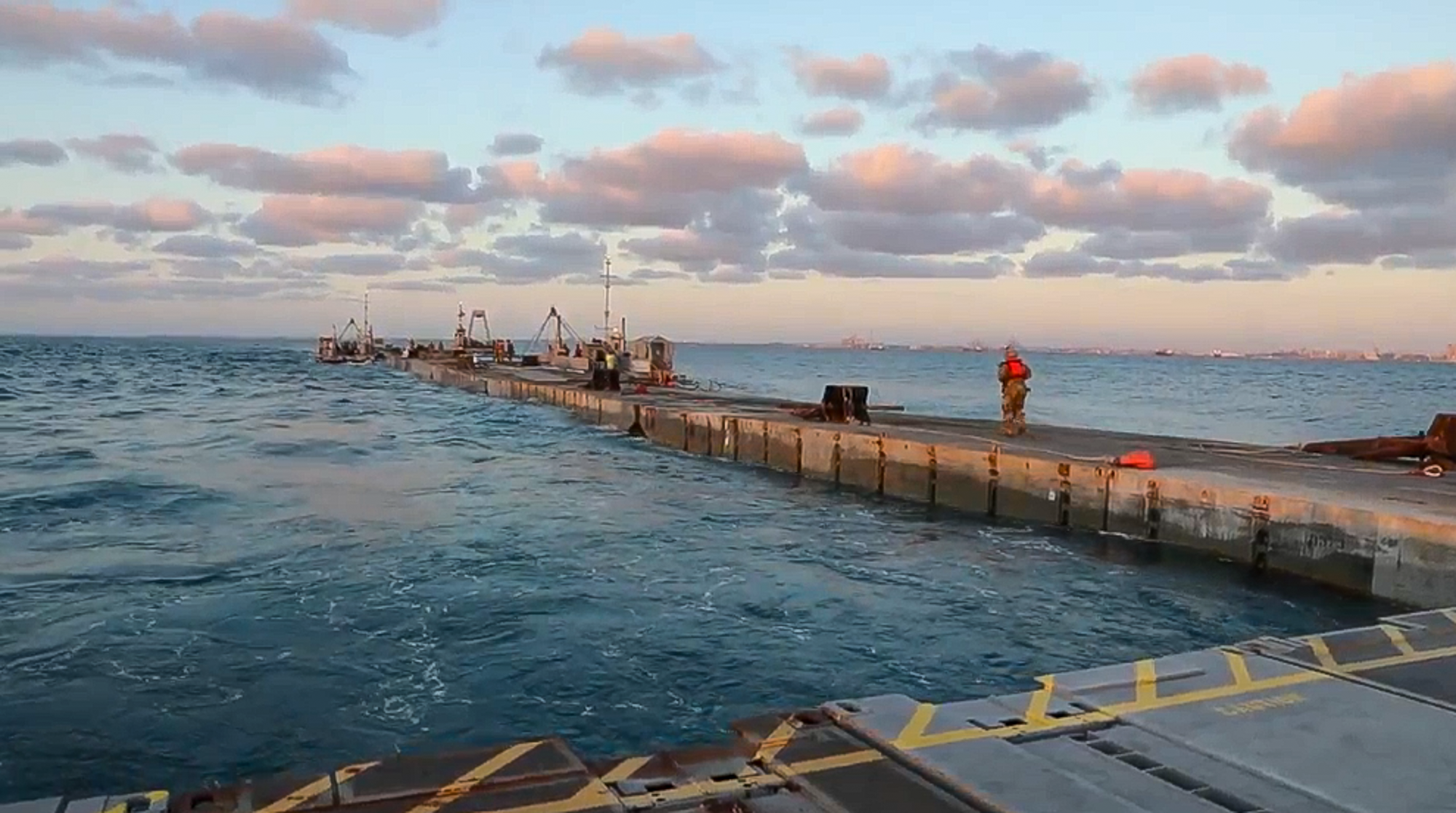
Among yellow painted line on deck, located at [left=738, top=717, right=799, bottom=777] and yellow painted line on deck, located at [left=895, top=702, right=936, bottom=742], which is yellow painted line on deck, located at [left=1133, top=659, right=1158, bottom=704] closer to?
yellow painted line on deck, located at [left=895, top=702, right=936, bottom=742]

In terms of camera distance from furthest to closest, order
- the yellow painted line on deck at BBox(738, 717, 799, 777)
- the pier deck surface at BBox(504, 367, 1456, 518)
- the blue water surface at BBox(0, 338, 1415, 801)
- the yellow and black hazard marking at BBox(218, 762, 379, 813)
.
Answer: the pier deck surface at BBox(504, 367, 1456, 518) < the blue water surface at BBox(0, 338, 1415, 801) < the yellow painted line on deck at BBox(738, 717, 799, 777) < the yellow and black hazard marking at BBox(218, 762, 379, 813)

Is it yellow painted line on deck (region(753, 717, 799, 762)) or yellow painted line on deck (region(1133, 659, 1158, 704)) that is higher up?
yellow painted line on deck (region(753, 717, 799, 762))

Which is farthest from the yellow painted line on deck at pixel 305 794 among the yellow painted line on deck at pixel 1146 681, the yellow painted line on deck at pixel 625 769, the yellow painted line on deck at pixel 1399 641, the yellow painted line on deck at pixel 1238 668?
the yellow painted line on deck at pixel 1399 641

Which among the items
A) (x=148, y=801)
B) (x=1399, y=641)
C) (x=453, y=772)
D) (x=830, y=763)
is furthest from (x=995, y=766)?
(x=1399, y=641)

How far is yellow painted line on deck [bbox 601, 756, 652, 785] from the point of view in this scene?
20.1 feet

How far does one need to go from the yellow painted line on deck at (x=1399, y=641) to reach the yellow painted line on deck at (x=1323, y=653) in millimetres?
634

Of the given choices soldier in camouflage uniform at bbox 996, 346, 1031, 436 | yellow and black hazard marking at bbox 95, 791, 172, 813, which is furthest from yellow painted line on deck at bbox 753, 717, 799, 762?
soldier in camouflage uniform at bbox 996, 346, 1031, 436

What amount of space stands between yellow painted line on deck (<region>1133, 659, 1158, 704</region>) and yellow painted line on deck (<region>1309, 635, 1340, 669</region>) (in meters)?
1.51

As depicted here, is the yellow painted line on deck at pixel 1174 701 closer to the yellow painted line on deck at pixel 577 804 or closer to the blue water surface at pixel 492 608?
the yellow painted line on deck at pixel 577 804

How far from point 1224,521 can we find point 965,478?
6.78 metres

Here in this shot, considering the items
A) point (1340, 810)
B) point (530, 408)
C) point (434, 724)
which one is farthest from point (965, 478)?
point (530, 408)

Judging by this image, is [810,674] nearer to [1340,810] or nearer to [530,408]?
[1340,810]

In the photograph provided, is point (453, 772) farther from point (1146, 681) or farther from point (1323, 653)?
point (1323, 653)

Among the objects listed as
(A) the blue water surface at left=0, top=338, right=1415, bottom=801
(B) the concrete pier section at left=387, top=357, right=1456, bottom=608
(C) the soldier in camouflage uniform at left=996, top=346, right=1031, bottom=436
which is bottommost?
(A) the blue water surface at left=0, top=338, right=1415, bottom=801
